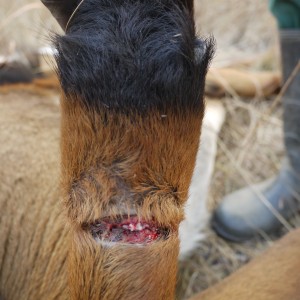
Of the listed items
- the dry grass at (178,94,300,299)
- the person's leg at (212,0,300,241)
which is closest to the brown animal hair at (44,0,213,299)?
the dry grass at (178,94,300,299)

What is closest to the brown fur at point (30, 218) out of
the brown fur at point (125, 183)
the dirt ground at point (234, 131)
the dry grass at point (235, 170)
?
the dirt ground at point (234, 131)

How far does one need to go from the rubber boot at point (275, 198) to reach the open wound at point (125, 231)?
158 centimetres

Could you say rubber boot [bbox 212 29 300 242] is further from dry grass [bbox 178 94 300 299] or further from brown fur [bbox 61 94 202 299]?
brown fur [bbox 61 94 202 299]

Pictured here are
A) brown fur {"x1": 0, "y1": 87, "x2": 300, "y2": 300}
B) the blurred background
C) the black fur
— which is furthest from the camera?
the blurred background

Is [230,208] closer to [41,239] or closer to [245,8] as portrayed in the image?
[41,239]

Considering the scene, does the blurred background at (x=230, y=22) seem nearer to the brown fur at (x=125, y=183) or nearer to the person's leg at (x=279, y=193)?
the person's leg at (x=279, y=193)

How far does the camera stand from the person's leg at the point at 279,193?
2622mm

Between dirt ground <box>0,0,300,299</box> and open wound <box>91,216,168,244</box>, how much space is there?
23.6 inches

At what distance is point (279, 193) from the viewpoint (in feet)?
9.16

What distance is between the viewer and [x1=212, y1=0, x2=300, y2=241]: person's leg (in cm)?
262

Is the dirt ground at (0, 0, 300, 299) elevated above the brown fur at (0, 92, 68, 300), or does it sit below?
below

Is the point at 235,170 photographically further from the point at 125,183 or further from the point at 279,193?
the point at 125,183

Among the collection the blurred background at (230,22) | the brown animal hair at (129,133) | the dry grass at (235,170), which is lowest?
the dry grass at (235,170)

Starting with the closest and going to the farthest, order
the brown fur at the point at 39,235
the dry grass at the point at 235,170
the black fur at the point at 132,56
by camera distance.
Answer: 1. the black fur at the point at 132,56
2. the brown fur at the point at 39,235
3. the dry grass at the point at 235,170
